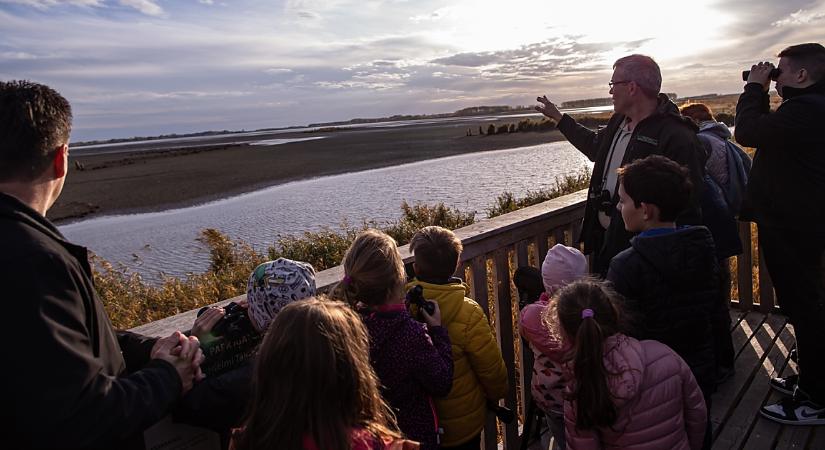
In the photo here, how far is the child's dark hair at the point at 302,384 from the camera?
1.73 m

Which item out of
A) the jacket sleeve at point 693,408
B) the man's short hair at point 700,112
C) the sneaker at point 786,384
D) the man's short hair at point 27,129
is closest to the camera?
the man's short hair at point 27,129

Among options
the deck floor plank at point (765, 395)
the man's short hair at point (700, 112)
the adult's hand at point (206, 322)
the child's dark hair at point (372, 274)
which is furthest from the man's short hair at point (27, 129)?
the man's short hair at point (700, 112)

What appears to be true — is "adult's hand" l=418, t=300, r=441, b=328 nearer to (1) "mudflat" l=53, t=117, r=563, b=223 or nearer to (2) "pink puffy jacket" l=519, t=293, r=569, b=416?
(2) "pink puffy jacket" l=519, t=293, r=569, b=416

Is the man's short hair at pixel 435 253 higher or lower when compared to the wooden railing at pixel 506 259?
higher

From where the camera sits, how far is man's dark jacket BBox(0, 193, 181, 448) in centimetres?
131

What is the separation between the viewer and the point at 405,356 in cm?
Result: 238

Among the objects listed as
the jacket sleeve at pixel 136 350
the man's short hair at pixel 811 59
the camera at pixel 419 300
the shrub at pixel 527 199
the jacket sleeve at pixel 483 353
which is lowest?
the shrub at pixel 527 199

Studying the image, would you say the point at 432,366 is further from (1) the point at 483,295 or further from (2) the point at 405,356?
(1) the point at 483,295

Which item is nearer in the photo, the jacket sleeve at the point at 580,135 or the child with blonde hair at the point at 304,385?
the child with blonde hair at the point at 304,385

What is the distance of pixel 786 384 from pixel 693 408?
1.82 metres

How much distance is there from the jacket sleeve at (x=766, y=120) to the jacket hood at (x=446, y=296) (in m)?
2.01

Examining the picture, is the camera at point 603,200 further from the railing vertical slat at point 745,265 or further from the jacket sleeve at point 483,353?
the railing vertical slat at point 745,265

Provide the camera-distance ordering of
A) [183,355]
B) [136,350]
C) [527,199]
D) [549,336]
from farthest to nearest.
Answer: [527,199] < [549,336] < [136,350] < [183,355]

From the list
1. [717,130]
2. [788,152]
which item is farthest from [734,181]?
[788,152]
